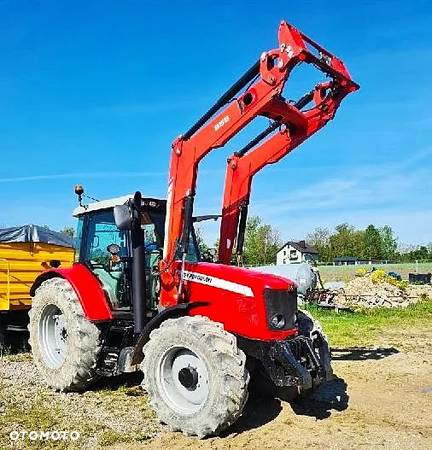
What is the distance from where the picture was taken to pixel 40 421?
19.8 feet

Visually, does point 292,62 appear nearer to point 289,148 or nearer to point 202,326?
point 289,148

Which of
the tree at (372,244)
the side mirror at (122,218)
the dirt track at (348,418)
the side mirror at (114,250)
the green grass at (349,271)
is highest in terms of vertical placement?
the tree at (372,244)

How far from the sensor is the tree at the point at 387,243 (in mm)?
101431

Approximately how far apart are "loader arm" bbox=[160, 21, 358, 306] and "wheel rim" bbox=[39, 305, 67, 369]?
2.03 m

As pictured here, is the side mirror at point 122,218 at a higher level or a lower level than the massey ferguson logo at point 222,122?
lower

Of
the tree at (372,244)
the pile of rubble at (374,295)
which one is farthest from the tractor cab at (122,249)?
the tree at (372,244)

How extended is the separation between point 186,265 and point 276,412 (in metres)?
2.07

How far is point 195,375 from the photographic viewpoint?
5.93m

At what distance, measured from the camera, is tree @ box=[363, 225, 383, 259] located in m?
96.3

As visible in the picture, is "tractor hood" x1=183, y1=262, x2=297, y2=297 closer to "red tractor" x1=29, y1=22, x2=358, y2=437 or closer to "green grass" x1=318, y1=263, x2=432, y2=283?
"red tractor" x1=29, y1=22, x2=358, y2=437

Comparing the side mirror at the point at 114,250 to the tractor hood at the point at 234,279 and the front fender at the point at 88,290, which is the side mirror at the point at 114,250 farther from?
the tractor hood at the point at 234,279

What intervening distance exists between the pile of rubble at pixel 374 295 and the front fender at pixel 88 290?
48.6ft

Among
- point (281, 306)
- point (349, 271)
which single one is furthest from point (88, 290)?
point (349, 271)

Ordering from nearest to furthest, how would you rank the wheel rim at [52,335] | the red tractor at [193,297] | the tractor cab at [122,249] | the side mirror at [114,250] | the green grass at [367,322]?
the red tractor at [193,297] < the tractor cab at [122,249] < the side mirror at [114,250] < the wheel rim at [52,335] < the green grass at [367,322]
